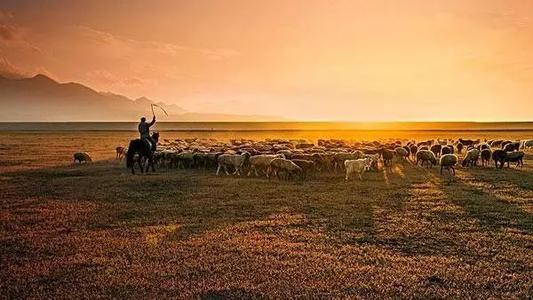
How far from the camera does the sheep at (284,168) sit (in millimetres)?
18628

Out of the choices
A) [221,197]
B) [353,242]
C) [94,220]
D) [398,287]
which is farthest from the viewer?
[221,197]

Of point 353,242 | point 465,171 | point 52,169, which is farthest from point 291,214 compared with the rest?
point 52,169

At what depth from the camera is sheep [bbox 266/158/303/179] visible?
18.6 m

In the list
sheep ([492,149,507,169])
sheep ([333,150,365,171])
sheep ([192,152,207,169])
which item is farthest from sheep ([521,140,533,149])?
sheep ([192,152,207,169])

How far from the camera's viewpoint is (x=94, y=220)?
11297 millimetres

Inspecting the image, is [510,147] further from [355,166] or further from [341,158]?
[355,166]

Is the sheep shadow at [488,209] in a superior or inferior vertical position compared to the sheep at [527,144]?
inferior

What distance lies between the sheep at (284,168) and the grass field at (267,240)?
1694mm

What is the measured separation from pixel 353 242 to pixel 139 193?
8.73 metres

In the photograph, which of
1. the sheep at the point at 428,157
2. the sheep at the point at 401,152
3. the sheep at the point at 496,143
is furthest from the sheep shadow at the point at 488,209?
the sheep at the point at 496,143

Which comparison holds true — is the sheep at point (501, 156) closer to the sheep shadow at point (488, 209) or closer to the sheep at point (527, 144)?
the sheep shadow at point (488, 209)

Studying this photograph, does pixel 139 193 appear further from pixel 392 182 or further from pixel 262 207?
pixel 392 182

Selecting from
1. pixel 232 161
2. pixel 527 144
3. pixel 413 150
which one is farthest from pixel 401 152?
pixel 527 144

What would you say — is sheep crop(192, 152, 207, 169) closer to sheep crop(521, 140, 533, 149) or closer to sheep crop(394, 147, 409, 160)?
sheep crop(394, 147, 409, 160)
